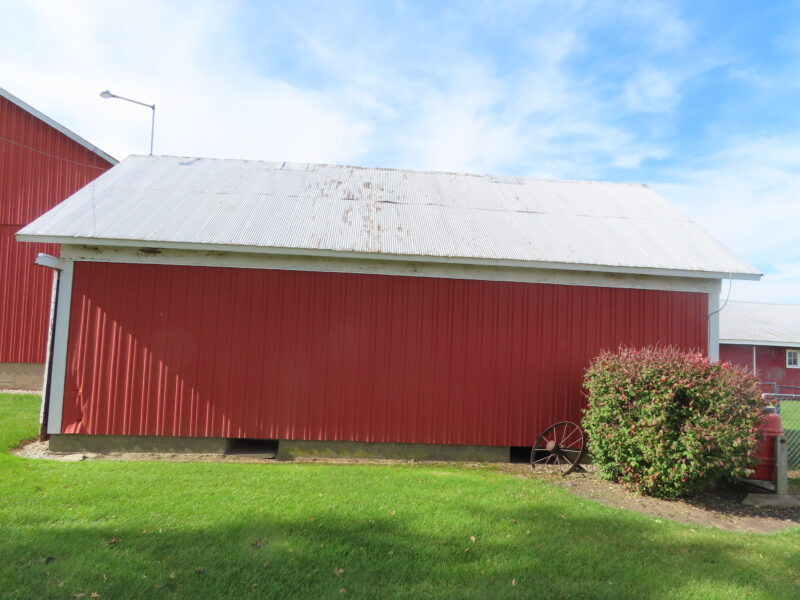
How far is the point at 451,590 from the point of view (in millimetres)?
3617

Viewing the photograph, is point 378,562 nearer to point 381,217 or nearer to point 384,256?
point 384,256

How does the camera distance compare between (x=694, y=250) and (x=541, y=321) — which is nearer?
(x=541, y=321)

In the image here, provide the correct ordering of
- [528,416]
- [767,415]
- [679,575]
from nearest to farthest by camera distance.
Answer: [679,575] < [767,415] < [528,416]

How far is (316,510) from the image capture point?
5.09 metres

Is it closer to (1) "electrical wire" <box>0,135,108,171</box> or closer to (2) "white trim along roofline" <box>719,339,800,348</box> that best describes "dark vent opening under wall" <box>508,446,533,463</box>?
(1) "electrical wire" <box>0,135,108,171</box>

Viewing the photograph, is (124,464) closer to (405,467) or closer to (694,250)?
(405,467)

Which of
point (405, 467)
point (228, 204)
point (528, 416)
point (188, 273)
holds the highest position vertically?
point (228, 204)

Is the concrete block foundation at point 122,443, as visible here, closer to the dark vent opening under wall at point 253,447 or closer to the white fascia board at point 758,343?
the dark vent opening under wall at point 253,447

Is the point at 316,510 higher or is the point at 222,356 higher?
the point at 222,356

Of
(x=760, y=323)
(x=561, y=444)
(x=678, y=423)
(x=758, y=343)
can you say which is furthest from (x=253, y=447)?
(x=760, y=323)

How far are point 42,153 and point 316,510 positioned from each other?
46.5 ft

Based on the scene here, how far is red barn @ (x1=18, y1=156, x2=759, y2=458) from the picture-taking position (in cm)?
773

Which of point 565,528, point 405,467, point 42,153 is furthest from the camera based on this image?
point 42,153

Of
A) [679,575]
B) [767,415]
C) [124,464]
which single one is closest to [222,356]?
[124,464]
